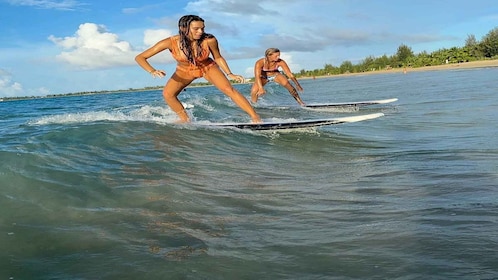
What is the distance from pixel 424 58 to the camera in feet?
250

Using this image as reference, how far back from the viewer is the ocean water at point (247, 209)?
2.68 metres

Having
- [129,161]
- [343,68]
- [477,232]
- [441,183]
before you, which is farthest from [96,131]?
[343,68]

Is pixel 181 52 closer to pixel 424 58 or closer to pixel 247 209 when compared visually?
pixel 247 209

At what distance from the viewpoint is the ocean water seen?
268 cm

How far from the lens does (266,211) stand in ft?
12.5

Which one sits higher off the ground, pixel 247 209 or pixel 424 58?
pixel 424 58

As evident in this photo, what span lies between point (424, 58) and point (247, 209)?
3108 inches

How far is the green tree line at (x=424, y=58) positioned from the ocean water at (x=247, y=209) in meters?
62.0

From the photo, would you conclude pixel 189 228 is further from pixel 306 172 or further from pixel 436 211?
pixel 306 172

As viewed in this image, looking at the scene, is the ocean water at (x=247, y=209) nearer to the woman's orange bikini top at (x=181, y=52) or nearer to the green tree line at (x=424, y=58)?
the woman's orange bikini top at (x=181, y=52)

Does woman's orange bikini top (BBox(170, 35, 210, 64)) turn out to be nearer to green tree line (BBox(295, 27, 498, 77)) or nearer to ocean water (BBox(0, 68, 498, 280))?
ocean water (BBox(0, 68, 498, 280))

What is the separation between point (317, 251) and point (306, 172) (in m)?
2.64

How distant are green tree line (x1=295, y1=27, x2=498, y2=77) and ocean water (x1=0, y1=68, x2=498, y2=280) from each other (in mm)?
62028

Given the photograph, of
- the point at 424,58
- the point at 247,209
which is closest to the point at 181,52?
the point at 247,209
